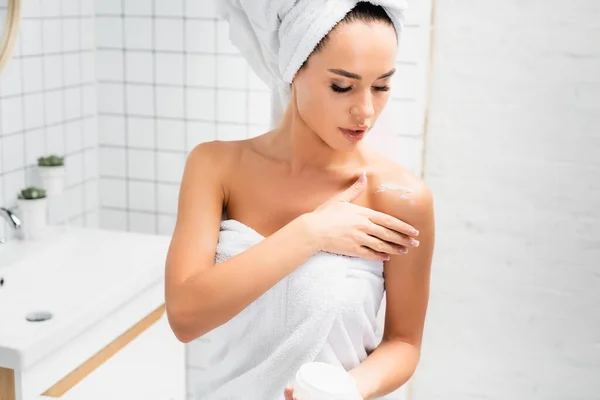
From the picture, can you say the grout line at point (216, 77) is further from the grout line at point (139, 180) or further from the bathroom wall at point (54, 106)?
the bathroom wall at point (54, 106)

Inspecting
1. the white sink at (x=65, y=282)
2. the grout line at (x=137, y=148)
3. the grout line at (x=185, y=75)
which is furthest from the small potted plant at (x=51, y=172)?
the grout line at (x=185, y=75)

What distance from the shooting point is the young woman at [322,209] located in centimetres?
103

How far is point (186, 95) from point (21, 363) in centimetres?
116

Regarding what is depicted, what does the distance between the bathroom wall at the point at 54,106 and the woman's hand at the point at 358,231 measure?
1.34 m

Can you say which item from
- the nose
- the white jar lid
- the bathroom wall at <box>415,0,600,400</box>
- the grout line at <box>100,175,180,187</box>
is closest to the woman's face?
the nose

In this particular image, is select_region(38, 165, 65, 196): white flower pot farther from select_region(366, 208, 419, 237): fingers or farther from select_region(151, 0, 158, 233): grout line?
select_region(366, 208, 419, 237): fingers

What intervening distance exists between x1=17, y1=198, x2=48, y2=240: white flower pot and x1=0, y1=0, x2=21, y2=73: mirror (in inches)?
16.9

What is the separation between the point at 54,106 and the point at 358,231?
152 centimetres

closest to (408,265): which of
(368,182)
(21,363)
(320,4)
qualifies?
(368,182)

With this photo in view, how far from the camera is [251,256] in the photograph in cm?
103

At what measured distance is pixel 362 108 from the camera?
3.37 feet

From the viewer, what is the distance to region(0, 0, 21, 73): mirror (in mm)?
1940

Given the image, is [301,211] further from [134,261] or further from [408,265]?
[134,261]

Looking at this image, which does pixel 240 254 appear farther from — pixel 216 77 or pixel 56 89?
pixel 56 89
